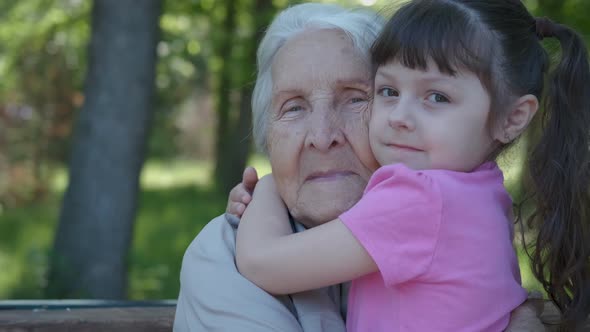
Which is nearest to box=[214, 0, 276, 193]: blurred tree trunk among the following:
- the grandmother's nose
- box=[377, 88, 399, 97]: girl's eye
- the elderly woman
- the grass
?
the grass

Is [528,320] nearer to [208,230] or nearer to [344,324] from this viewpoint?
[344,324]

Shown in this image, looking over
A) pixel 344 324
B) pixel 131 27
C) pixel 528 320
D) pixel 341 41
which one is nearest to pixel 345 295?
pixel 344 324

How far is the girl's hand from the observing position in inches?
101

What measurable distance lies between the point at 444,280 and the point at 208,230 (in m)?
0.82

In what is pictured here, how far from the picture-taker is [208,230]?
2551mm

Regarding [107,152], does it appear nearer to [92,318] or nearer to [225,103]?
[92,318]

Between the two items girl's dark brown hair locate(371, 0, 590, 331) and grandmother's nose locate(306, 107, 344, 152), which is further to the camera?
grandmother's nose locate(306, 107, 344, 152)

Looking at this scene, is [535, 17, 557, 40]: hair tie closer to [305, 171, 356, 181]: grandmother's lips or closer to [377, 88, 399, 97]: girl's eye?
[377, 88, 399, 97]: girl's eye

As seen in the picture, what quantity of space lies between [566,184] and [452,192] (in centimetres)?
40

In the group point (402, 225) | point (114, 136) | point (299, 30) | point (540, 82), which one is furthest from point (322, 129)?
point (114, 136)

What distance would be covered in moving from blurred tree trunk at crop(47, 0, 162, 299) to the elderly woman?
348 centimetres

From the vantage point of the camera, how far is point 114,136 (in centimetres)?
592

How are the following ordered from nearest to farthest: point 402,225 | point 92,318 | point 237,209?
point 402,225
point 237,209
point 92,318

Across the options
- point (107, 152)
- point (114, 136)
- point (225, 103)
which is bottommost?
point (225, 103)
